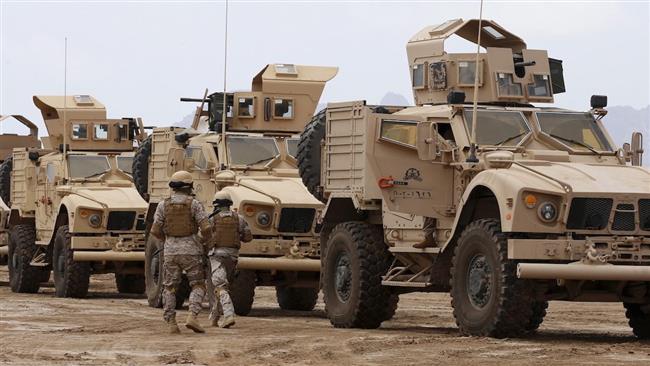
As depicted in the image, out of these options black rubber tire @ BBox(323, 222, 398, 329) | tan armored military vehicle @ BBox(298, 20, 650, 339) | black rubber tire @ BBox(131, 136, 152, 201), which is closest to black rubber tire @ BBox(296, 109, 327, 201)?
tan armored military vehicle @ BBox(298, 20, 650, 339)

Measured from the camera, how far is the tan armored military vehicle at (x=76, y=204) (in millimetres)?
22141

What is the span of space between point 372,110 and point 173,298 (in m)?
2.49

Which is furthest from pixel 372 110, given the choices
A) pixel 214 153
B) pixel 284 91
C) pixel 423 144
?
pixel 284 91

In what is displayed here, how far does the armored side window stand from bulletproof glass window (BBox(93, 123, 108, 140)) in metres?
9.09

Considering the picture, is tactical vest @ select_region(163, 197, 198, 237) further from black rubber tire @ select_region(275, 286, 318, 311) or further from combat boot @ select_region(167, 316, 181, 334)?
black rubber tire @ select_region(275, 286, 318, 311)

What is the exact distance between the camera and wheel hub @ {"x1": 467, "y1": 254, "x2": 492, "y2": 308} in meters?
13.5

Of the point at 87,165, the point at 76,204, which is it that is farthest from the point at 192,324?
the point at 87,165

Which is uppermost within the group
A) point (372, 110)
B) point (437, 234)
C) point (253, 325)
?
point (372, 110)

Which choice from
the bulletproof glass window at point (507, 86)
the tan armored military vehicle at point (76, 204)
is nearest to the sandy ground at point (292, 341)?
the bulletproof glass window at point (507, 86)

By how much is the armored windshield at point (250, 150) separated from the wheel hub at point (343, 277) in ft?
11.8

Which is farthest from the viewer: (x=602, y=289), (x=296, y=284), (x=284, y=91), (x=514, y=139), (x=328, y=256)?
(x=284, y=91)

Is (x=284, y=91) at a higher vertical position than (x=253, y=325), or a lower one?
higher

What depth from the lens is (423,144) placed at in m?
14.4

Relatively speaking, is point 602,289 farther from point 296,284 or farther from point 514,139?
point 296,284
